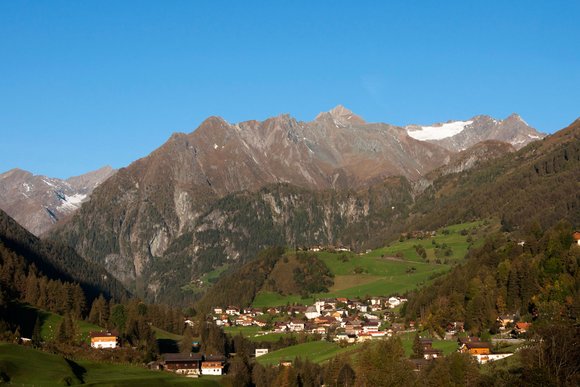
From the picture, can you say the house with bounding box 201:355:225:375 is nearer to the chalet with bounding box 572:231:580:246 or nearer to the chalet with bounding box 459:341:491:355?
the chalet with bounding box 459:341:491:355

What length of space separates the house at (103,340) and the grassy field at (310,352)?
24929 mm

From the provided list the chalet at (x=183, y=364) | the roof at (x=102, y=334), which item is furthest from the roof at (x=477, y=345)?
the roof at (x=102, y=334)

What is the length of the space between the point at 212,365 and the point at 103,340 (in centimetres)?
1836

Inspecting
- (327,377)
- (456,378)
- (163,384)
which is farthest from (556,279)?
(163,384)

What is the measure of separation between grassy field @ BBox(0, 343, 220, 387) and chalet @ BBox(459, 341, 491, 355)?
33.9 meters

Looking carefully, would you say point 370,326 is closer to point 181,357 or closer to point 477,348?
point 181,357

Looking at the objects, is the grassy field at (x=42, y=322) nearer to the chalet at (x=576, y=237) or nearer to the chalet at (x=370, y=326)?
the chalet at (x=370, y=326)

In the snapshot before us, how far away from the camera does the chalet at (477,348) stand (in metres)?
119

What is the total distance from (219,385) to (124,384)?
72.1ft

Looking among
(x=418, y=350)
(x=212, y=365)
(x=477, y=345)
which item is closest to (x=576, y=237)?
(x=477, y=345)

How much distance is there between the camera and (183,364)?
5418 inches

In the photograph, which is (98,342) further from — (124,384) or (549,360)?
(549,360)

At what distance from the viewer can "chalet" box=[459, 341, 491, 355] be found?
119m

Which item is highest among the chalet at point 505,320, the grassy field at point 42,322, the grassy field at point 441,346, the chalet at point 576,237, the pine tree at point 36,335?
the chalet at point 576,237
